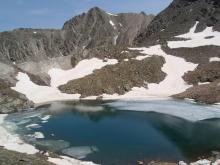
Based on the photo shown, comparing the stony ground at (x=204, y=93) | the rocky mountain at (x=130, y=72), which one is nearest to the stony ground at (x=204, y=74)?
the rocky mountain at (x=130, y=72)

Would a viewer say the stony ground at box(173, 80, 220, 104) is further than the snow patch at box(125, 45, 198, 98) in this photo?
No

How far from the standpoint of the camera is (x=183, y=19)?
132 meters

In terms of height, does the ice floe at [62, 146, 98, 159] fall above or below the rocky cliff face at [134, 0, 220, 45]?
below

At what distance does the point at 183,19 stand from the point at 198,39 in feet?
60.6

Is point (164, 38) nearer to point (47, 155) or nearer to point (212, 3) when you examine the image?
point (212, 3)

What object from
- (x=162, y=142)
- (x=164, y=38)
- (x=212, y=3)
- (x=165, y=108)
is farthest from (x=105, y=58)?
(x=162, y=142)

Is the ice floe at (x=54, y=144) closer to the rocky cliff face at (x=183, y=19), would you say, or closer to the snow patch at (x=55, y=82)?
the snow patch at (x=55, y=82)

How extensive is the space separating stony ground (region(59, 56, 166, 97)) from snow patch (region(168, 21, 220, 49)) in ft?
57.0

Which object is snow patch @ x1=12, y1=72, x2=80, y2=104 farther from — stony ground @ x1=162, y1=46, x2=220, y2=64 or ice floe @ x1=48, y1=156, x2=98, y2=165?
ice floe @ x1=48, y1=156, x2=98, y2=165

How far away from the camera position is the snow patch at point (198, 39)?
111 metres

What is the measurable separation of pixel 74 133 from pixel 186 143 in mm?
13999

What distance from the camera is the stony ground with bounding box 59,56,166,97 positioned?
87.3m

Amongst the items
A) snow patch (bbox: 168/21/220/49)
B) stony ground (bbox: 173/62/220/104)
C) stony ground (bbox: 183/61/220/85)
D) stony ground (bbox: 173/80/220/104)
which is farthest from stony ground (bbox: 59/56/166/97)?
snow patch (bbox: 168/21/220/49)

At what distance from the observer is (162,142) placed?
1743 inches
